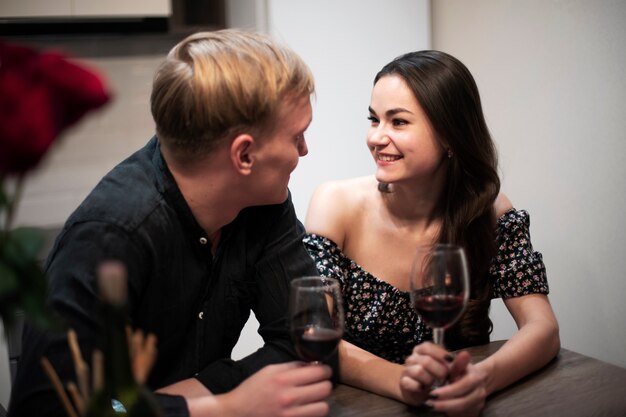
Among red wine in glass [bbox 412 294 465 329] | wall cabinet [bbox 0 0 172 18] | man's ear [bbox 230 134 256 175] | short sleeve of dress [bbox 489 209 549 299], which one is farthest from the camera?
wall cabinet [bbox 0 0 172 18]

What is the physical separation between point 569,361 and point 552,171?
1326 mm

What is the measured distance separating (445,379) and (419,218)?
31.3 inches

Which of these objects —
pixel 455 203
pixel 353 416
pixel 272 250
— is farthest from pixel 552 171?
pixel 353 416

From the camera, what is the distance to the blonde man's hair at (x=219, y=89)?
1318 mm

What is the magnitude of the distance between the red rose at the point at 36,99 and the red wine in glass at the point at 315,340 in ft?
2.02

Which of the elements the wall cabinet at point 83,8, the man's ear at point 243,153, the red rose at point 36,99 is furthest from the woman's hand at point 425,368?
the wall cabinet at point 83,8

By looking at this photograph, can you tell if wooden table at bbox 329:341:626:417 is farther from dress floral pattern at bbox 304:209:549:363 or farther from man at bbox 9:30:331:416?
dress floral pattern at bbox 304:209:549:363

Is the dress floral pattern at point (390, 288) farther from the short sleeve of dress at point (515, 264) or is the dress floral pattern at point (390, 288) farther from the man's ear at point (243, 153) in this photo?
the man's ear at point (243, 153)

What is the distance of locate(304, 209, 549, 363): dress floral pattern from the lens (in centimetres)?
188

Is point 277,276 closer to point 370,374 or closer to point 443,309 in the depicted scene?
point 370,374

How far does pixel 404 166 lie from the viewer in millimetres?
1924

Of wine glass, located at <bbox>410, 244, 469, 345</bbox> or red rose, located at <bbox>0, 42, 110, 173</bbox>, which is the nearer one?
red rose, located at <bbox>0, 42, 110, 173</bbox>

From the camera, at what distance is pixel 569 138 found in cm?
268

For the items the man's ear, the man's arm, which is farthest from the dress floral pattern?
the man's ear
